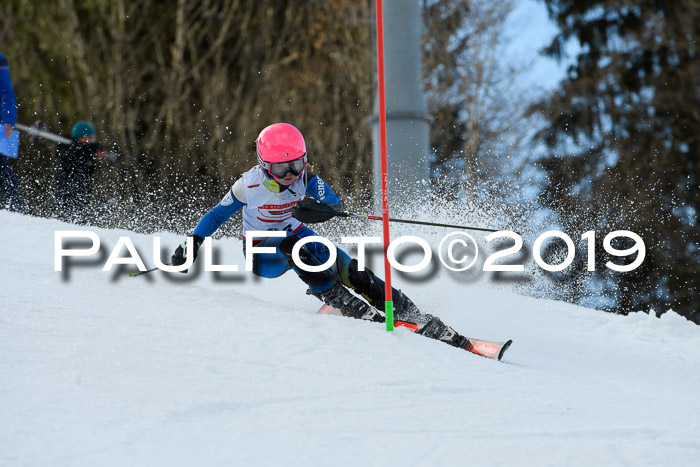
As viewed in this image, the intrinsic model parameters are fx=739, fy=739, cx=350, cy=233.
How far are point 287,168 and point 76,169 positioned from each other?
4508 mm

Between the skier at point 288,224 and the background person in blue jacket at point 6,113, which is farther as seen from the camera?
the background person in blue jacket at point 6,113

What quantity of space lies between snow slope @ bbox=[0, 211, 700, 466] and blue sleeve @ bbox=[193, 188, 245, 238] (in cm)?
37

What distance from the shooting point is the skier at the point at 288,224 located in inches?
175

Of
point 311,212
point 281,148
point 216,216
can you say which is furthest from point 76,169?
point 311,212

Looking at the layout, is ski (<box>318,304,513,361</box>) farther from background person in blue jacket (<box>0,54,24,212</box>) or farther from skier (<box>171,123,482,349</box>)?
background person in blue jacket (<box>0,54,24,212</box>)

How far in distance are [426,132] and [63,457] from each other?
5136 millimetres

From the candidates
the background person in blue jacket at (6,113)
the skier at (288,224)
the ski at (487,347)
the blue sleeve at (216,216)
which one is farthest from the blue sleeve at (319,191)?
the background person in blue jacket at (6,113)

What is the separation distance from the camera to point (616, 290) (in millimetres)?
15320

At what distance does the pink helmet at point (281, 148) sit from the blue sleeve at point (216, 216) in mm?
370

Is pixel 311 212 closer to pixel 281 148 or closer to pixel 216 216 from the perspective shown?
pixel 281 148

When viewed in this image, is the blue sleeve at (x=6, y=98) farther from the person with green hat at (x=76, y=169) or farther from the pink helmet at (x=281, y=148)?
the pink helmet at (x=281, y=148)

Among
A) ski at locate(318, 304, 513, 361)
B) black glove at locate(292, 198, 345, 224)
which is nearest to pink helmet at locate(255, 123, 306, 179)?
black glove at locate(292, 198, 345, 224)

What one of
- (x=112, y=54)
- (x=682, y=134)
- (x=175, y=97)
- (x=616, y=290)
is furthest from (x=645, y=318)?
(x=112, y=54)

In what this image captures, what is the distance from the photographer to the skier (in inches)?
175
